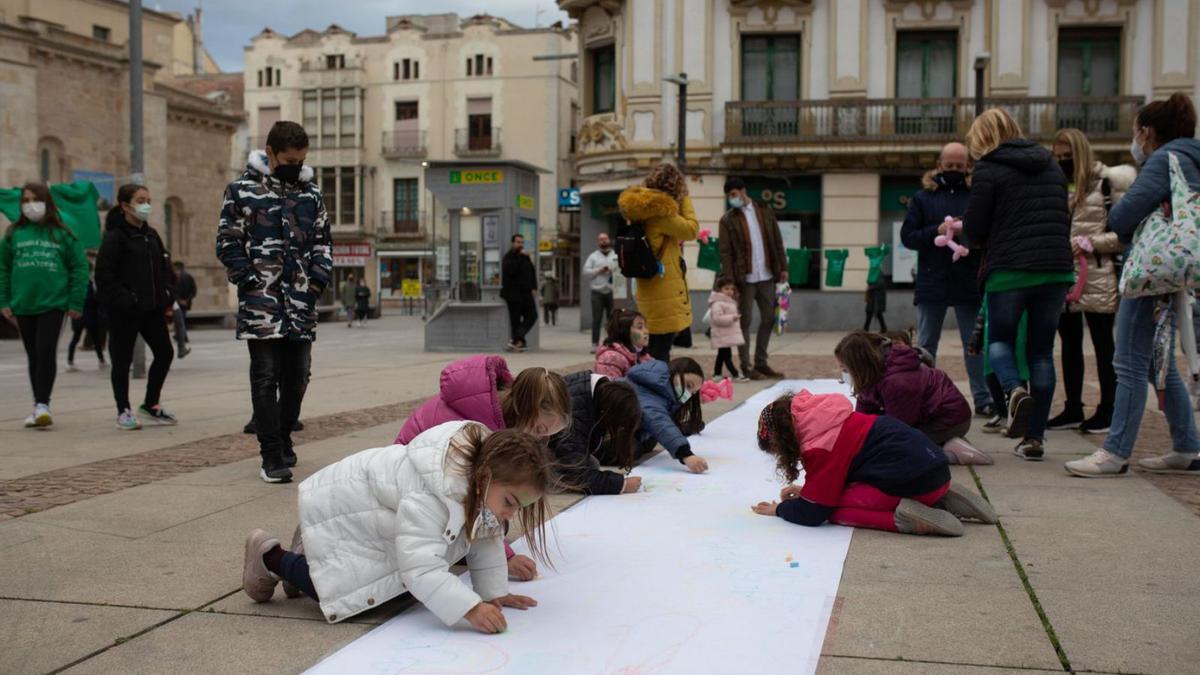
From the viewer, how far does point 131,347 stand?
25.6 ft

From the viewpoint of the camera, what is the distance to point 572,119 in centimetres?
5912

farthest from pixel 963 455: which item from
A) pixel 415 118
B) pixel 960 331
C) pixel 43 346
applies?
pixel 415 118

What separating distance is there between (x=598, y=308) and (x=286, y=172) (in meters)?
11.7

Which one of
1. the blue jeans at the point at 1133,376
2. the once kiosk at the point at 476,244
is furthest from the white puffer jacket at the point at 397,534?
the once kiosk at the point at 476,244

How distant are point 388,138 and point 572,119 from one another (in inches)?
384

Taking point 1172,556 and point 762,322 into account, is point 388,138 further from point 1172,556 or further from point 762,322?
point 1172,556

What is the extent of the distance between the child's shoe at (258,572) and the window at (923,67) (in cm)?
2183

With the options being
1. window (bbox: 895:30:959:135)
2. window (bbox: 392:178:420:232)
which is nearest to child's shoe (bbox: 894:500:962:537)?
window (bbox: 895:30:959:135)

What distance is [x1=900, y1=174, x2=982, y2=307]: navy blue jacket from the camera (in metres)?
7.75

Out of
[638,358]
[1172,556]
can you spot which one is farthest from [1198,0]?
[1172,556]

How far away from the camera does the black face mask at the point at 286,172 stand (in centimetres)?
565

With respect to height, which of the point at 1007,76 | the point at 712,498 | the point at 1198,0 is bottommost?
the point at 712,498

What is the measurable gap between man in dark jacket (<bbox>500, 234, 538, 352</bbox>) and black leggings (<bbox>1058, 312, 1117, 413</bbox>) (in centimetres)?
1013

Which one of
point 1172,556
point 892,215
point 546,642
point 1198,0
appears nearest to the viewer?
point 546,642
